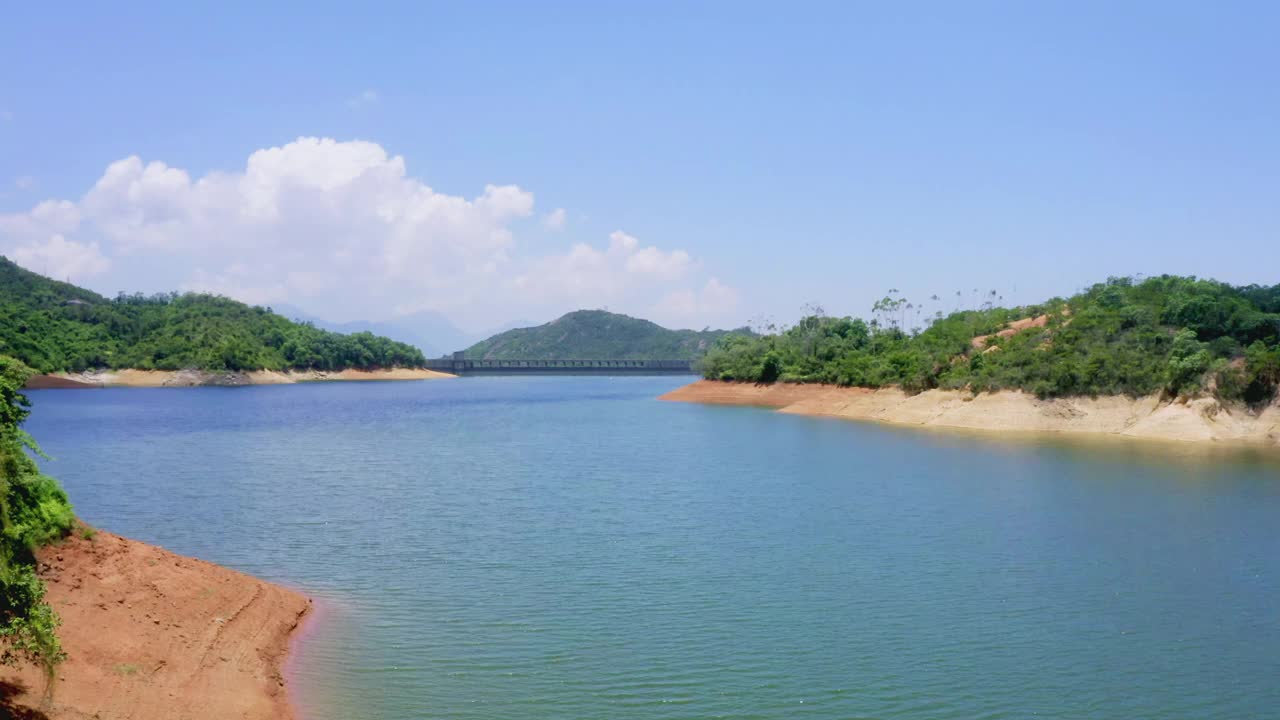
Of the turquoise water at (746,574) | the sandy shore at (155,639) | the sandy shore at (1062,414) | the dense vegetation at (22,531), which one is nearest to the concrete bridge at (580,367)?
the sandy shore at (1062,414)

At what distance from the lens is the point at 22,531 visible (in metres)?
13.1

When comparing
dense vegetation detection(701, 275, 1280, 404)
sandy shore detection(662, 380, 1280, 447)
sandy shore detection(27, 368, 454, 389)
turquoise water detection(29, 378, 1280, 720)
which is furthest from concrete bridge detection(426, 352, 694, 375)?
turquoise water detection(29, 378, 1280, 720)

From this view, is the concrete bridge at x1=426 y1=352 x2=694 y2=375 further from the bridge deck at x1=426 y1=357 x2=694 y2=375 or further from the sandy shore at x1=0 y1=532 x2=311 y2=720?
the sandy shore at x1=0 y1=532 x2=311 y2=720

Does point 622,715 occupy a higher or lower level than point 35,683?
lower

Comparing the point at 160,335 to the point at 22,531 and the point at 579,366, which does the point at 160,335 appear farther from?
the point at 22,531

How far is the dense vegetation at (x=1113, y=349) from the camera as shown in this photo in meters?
50.2

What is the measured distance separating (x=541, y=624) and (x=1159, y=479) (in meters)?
27.3

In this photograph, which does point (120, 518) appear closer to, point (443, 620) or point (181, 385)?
point (443, 620)

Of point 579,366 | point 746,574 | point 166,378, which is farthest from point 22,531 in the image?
point 579,366

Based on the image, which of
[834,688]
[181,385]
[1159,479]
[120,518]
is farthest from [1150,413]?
[181,385]

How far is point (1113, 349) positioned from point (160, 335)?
141534mm

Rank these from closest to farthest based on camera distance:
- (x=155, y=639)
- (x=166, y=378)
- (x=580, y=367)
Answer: (x=155, y=639) < (x=166, y=378) < (x=580, y=367)

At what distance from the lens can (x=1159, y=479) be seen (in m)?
33.6

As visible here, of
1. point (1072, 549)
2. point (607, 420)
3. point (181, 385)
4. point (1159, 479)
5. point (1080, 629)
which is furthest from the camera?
point (181, 385)
